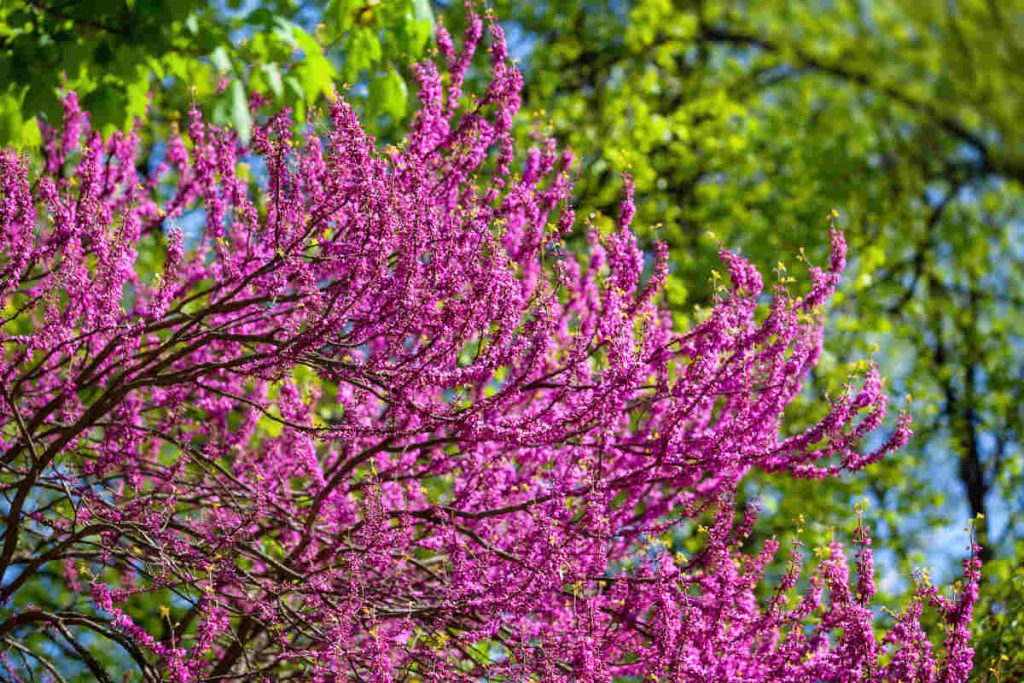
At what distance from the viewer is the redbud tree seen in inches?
179

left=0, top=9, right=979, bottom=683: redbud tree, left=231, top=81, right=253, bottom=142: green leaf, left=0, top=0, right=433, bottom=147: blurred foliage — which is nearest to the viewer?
left=231, top=81, right=253, bottom=142: green leaf

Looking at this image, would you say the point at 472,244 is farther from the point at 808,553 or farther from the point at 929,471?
the point at 929,471

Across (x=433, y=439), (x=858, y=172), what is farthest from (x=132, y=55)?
(x=858, y=172)

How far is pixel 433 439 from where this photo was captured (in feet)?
16.3

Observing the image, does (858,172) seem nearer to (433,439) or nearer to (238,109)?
(433,439)

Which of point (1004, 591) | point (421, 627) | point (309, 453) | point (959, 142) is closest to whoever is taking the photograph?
point (421, 627)

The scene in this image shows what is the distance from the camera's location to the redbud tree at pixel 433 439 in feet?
14.9

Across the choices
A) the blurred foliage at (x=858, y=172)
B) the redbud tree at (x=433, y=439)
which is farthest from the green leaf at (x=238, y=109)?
the blurred foliage at (x=858, y=172)

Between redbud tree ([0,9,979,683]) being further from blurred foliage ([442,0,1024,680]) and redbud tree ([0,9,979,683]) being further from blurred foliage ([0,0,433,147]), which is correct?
blurred foliage ([442,0,1024,680])

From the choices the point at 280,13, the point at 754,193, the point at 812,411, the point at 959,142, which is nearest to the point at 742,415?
the point at 280,13

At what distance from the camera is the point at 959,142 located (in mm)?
19109

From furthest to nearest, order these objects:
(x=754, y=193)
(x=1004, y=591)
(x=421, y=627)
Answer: (x=754, y=193) → (x=1004, y=591) → (x=421, y=627)

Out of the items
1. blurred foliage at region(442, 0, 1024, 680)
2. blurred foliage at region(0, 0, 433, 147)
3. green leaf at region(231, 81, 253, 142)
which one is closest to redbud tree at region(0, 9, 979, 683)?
blurred foliage at region(0, 0, 433, 147)

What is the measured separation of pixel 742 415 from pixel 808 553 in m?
8.11
